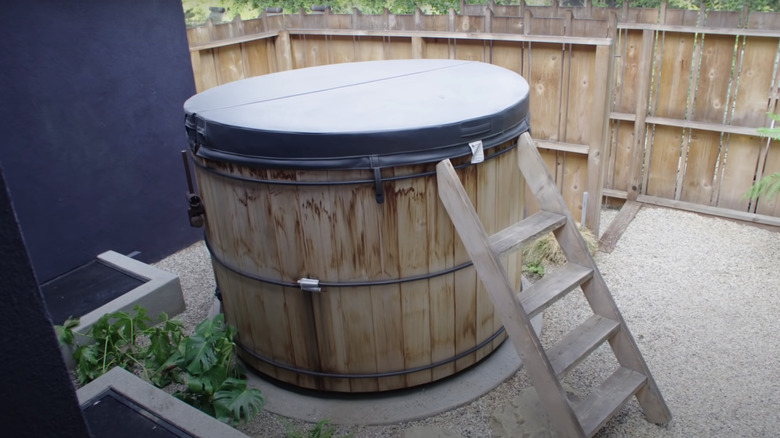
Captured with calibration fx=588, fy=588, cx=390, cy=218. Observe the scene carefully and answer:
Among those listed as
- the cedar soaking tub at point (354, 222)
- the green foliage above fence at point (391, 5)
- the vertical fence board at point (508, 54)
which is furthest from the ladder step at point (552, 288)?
the green foliage above fence at point (391, 5)

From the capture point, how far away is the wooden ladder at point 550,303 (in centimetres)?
271

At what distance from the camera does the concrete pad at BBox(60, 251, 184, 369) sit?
3.72 m

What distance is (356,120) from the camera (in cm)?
288

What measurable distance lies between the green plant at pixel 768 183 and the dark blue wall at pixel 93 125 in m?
4.61

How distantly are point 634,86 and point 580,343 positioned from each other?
3.24 meters

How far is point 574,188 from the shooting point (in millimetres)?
5113

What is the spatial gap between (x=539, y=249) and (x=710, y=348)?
149cm

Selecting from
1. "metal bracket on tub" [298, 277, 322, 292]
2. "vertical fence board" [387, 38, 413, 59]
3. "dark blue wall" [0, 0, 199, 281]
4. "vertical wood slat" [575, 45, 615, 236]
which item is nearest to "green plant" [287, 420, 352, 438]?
"metal bracket on tub" [298, 277, 322, 292]

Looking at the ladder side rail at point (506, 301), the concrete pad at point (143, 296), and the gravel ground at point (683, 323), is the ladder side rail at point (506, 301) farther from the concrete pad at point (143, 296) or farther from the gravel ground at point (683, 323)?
the concrete pad at point (143, 296)

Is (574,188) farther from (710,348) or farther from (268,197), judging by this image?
(268,197)

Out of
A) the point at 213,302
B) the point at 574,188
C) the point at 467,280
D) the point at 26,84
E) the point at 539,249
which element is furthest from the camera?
the point at 574,188

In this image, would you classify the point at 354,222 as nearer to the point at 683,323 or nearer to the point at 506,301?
the point at 506,301

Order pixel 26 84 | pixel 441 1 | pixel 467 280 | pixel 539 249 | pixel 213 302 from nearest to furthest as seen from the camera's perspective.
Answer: pixel 467 280, pixel 26 84, pixel 213 302, pixel 539 249, pixel 441 1

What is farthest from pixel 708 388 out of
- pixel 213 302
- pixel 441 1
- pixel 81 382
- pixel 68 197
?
pixel 441 1
